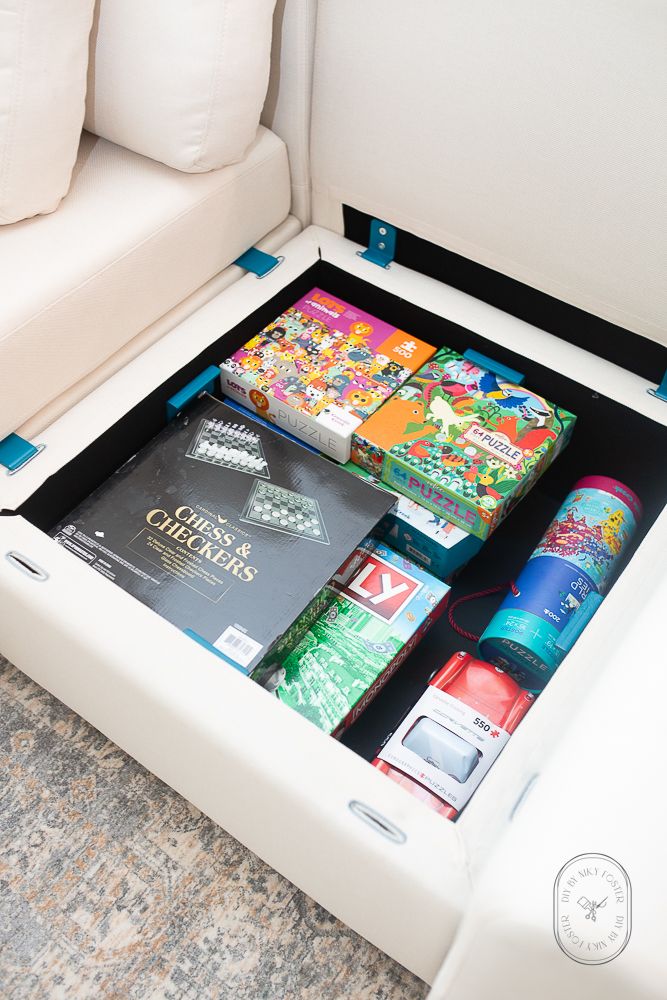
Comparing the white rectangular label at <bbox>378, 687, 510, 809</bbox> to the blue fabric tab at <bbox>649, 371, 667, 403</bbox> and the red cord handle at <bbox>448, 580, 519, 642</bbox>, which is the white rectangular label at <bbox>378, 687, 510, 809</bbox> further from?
the blue fabric tab at <bbox>649, 371, 667, 403</bbox>

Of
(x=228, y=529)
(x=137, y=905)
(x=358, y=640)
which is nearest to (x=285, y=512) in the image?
(x=228, y=529)

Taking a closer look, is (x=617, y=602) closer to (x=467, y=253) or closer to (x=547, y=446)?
(x=547, y=446)

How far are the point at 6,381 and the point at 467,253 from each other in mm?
692

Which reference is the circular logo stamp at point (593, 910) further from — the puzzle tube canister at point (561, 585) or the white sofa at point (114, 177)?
the white sofa at point (114, 177)

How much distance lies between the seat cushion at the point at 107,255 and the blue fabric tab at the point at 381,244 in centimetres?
18

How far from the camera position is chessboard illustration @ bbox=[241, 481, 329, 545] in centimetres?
107

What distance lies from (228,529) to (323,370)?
0.99 feet

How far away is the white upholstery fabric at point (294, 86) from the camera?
1155 millimetres

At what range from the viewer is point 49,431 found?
43.3 inches

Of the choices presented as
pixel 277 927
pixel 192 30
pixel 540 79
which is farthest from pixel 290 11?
pixel 277 927

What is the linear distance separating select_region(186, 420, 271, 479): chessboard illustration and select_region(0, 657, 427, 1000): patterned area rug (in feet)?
1.58

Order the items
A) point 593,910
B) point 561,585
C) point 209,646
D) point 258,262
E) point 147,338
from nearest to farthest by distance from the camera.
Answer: point 593,910, point 209,646, point 561,585, point 147,338, point 258,262

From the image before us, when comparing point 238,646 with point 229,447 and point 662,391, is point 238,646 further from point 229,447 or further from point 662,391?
point 662,391

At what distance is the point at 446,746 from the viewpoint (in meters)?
1.00
